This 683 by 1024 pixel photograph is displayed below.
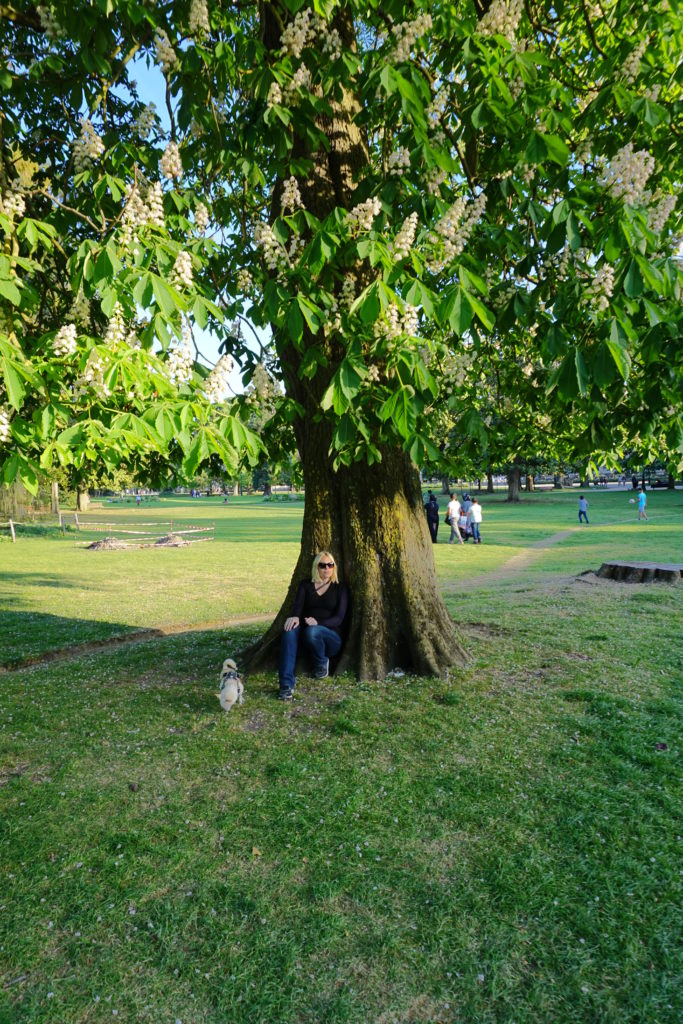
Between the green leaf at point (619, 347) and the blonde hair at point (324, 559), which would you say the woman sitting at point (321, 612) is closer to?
the blonde hair at point (324, 559)

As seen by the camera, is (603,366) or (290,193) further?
(290,193)

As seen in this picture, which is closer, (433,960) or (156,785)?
(433,960)

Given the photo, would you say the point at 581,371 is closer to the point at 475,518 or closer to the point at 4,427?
the point at 4,427

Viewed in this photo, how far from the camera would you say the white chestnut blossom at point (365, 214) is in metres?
3.92

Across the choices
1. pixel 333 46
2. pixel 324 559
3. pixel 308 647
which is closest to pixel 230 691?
pixel 308 647

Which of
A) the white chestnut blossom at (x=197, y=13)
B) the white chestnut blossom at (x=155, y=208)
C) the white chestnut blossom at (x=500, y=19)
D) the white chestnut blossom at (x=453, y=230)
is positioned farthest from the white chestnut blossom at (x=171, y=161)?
the white chestnut blossom at (x=500, y=19)

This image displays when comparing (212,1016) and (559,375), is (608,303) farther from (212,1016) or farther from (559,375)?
(212,1016)

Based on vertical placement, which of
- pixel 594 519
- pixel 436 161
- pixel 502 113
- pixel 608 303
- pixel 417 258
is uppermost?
pixel 502 113

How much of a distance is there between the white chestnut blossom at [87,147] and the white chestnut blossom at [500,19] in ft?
9.21

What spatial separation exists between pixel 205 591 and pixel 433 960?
12767 millimetres

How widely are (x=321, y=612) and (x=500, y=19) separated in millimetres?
5420

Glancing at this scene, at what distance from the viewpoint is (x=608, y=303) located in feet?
11.3

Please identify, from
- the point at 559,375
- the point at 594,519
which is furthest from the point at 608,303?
the point at 594,519

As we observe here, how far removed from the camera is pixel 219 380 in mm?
3652
